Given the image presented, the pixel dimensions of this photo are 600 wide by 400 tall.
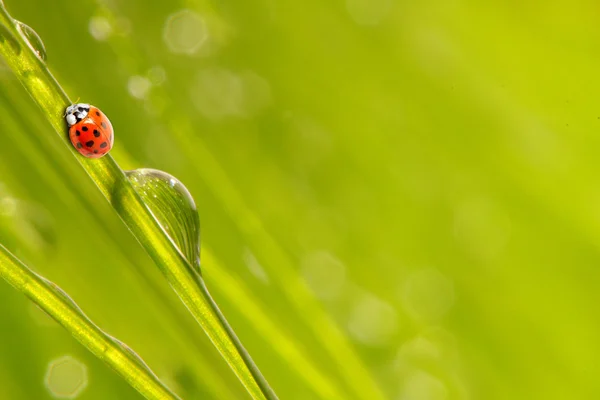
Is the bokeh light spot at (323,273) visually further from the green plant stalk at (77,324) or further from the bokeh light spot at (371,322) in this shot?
the green plant stalk at (77,324)

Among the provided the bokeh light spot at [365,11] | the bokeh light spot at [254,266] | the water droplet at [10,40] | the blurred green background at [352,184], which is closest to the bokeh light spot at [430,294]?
the blurred green background at [352,184]

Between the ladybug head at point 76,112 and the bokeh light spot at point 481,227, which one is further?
the bokeh light spot at point 481,227

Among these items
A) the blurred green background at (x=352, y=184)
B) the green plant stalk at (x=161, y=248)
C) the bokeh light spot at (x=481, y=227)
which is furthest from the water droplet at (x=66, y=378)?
the bokeh light spot at (x=481, y=227)

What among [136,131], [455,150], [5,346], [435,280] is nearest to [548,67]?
[455,150]

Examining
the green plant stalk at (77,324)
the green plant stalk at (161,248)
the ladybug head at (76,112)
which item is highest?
the ladybug head at (76,112)

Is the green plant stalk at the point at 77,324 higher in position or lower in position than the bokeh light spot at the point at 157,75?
lower

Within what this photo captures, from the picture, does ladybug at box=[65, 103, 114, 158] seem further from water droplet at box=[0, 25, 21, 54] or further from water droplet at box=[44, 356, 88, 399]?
water droplet at box=[44, 356, 88, 399]
